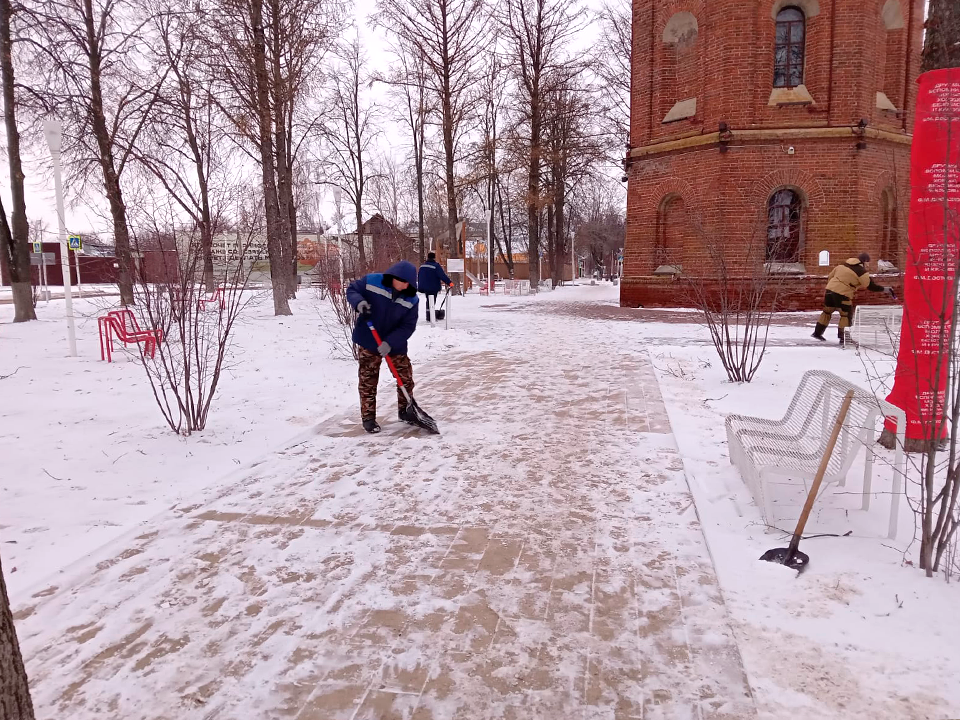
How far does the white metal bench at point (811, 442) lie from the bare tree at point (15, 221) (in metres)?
17.0

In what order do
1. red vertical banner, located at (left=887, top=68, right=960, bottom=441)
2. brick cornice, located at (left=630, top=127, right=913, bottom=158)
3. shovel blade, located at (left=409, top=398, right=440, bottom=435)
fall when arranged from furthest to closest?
brick cornice, located at (left=630, top=127, right=913, bottom=158), shovel blade, located at (left=409, top=398, right=440, bottom=435), red vertical banner, located at (left=887, top=68, right=960, bottom=441)

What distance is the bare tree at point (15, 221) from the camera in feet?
48.5

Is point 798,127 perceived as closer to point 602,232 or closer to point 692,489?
point 692,489

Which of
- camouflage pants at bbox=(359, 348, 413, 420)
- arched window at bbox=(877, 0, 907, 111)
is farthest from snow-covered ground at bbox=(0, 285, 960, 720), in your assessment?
arched window at bbox=(877, 0, 907, 111)

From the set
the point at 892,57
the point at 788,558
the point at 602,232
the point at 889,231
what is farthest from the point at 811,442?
the point at 602,232

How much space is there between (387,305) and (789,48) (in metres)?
17.0

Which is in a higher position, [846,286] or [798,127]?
[798,127]

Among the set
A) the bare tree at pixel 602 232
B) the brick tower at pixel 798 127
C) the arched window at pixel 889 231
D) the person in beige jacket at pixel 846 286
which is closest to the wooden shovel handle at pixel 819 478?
the person in beige jacket at pixel 846 286

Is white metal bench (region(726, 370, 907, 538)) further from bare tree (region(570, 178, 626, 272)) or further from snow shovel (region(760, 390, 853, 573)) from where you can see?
bare tree (region(570, 178, 626, 272))

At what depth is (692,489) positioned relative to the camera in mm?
4398

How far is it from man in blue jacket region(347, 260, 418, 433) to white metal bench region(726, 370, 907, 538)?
2978mm

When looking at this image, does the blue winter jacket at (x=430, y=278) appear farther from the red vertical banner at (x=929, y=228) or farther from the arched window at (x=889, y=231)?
the arched window at (x=889, y=231)

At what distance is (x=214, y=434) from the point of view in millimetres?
5902

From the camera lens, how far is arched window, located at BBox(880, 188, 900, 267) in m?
17.9
